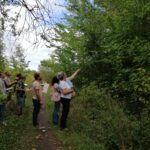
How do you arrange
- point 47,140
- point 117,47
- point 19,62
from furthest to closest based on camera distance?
1. point 19,62
2. point 117,47
3. point 47,140

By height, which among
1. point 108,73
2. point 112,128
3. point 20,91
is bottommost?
point 112,128

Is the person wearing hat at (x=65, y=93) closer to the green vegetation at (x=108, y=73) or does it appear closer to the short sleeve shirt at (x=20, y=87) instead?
the green vegetation at (x=108, y=73)

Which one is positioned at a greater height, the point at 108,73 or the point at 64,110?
the point at 108,73

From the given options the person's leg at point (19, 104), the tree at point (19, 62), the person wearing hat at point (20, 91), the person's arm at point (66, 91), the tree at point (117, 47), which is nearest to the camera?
the person's arm at point (66, 91)

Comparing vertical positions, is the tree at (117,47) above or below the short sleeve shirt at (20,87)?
above

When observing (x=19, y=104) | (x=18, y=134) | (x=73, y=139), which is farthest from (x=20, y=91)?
(x=73, y=139)

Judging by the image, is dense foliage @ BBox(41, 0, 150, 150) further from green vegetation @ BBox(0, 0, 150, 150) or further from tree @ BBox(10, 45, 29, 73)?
tree @ BBox(10, 45, 29, 73)

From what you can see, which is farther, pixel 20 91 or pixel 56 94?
pixel 20 91

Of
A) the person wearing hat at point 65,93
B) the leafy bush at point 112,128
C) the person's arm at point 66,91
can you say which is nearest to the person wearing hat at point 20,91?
the person wearing hat at point 65,93

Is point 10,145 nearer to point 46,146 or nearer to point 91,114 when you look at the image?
point 46,146

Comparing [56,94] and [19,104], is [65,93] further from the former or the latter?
[19,104]

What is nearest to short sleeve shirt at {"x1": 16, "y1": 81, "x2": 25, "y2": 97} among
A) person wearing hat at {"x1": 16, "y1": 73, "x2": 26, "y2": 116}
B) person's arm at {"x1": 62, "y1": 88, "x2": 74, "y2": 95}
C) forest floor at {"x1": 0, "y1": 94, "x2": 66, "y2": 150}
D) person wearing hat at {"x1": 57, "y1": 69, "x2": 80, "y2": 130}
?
person wearing hat at {"x1": 16, "y1": 73, "x2": 26, "y2": 116}

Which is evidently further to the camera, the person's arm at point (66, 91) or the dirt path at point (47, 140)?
the person's arm at point (66, 91)

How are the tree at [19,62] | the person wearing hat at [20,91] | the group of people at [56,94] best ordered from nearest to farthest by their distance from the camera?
the group of people at [56,94] < the person wearing hat at [20,91] < the tree at [19,62]
